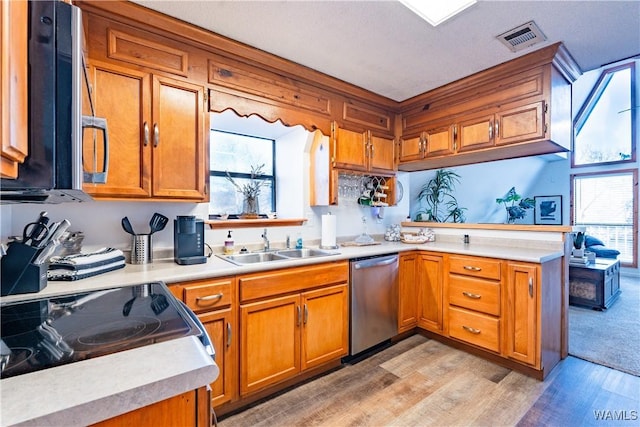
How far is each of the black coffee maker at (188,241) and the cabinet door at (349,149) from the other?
137cm

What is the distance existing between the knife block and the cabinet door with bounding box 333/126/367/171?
2126 millimetres

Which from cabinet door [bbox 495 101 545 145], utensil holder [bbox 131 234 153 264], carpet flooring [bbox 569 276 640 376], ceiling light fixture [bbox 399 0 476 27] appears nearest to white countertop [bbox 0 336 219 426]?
utensil holder [bbox 131 234 153 264]

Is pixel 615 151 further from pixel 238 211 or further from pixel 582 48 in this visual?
pixel 238 211

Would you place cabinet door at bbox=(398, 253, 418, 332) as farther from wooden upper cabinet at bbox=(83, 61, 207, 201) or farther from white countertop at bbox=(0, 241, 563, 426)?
white countertop at bbox=(0, 241, 563, 426)

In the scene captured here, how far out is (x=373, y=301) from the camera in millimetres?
2518

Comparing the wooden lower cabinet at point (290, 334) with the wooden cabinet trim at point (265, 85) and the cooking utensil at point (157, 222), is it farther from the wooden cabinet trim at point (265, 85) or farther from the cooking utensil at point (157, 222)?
the wooden cabinet trim at point (265, 85)

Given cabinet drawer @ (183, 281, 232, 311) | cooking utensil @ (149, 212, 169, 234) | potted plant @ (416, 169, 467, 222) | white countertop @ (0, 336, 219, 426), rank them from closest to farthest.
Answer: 1. white countertop @ (0, 336, 219, 426)
2. cabinet drawer @ (183, 281, 232, 311)
3. cooking utensil @ (149, 212, 169, 234)
4. potted plant @ (416, 169, 467, 222)

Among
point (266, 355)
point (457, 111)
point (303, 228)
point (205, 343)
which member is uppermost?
point (457, 111)

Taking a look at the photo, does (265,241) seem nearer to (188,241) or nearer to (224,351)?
(188,241)

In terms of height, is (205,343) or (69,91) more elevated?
(69,91)

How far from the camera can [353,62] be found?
2.41 meters

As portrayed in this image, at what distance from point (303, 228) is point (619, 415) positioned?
2.49 m

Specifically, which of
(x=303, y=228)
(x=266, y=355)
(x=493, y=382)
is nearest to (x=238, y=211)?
(x=303, y=228)

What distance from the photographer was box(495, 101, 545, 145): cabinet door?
7.73 feet
